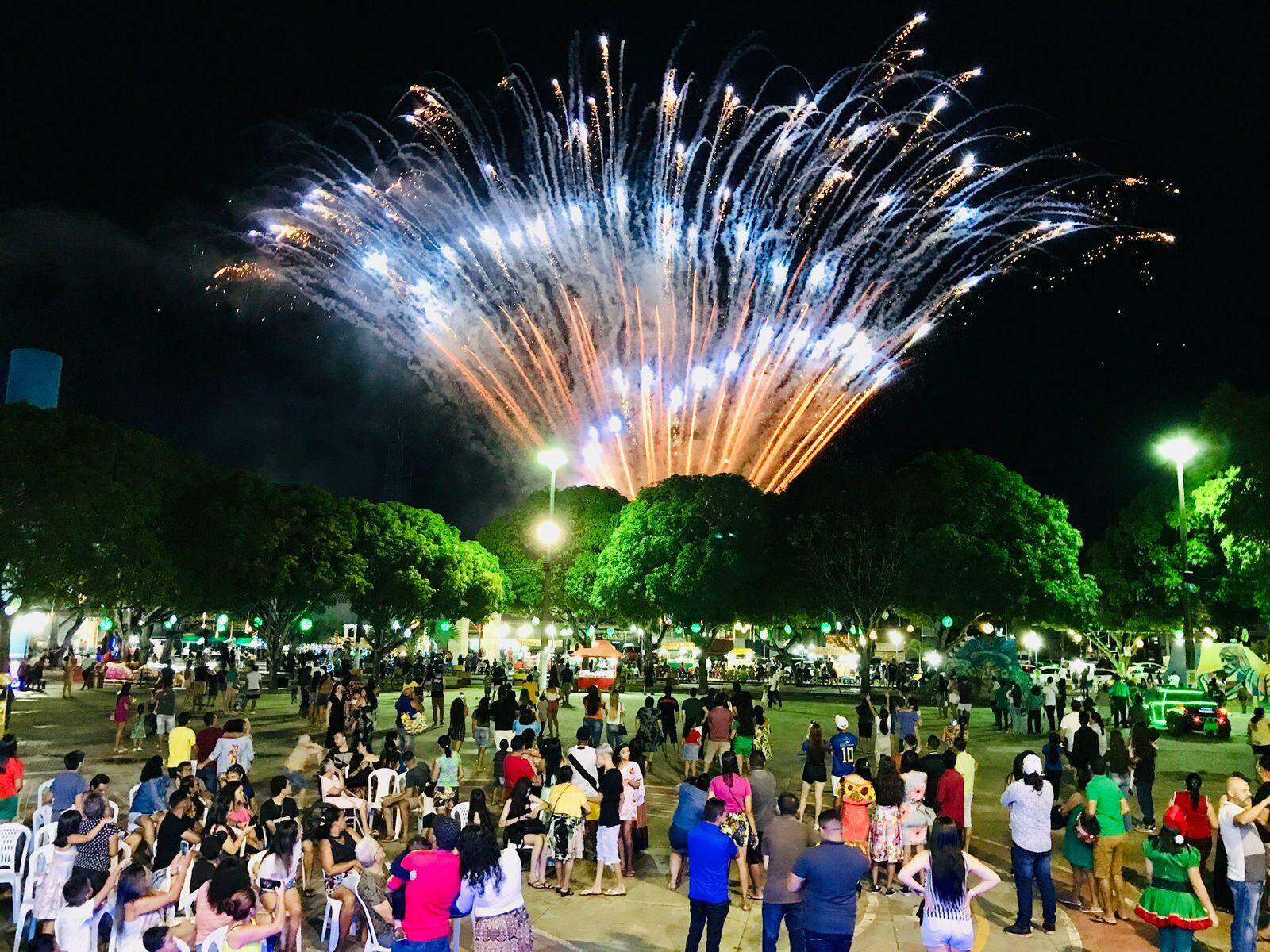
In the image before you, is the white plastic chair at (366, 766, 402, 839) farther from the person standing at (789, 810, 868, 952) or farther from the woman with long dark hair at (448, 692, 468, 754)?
the person standing at (789, 810, 868, 952)

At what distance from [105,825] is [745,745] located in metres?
9.64

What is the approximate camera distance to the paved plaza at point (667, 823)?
8.83 meters

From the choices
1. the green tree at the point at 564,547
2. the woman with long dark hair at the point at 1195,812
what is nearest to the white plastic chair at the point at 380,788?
the woman with long dark hair at the point at 1195,812

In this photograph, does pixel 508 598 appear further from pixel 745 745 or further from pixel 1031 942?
pixel 1031 942

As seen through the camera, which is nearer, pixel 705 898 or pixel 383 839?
pixel 705 898

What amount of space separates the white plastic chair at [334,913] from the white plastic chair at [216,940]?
176 centimetres

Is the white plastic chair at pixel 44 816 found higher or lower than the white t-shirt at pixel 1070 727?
lower

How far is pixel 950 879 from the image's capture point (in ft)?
20.7

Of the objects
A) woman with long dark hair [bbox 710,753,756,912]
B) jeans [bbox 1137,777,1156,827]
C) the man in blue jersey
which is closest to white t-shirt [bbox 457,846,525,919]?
woman with long dark hair [bbox 710,753,756,912]

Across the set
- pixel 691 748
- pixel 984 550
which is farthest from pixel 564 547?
pixel 691 748

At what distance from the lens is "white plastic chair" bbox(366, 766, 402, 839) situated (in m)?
12.5

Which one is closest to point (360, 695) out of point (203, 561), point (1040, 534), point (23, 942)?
point (23, 942)

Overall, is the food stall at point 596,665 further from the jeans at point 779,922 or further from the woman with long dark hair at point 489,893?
the woman with long dark hair at point 489,893

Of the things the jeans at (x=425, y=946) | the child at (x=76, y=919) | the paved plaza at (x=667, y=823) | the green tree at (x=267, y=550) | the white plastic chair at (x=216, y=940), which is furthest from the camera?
the green tree at (x=267, y=550)
